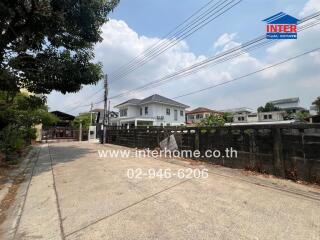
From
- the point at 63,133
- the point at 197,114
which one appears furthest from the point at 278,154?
the point at 197,114

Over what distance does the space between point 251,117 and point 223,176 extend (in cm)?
4058

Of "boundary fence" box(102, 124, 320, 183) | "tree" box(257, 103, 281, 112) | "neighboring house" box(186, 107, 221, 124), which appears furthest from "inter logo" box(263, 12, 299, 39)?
"tree" box(257, 103, 281, 112)

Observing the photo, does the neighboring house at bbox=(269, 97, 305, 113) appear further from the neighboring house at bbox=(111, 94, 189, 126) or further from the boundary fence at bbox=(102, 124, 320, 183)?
the boundary fence at bbox=(102, 124, 320, 183)

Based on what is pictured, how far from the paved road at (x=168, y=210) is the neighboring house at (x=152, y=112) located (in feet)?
86.3

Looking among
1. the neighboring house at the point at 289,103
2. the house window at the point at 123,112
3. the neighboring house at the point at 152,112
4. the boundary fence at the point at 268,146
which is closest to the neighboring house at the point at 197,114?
the neighboring house at the point at 152,112

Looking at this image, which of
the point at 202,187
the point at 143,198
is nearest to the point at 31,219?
the point at 143,198

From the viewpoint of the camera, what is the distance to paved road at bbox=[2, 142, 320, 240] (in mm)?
3137

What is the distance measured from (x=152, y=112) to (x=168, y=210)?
95.7 ft

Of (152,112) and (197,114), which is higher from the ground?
(197,114)

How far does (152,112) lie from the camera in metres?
32.9

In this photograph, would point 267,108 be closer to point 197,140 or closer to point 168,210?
point 197,140

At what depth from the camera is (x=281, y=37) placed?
8.71m

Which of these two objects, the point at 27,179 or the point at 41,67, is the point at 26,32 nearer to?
the point at 41,67

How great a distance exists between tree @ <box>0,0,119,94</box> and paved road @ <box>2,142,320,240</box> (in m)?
4.72
